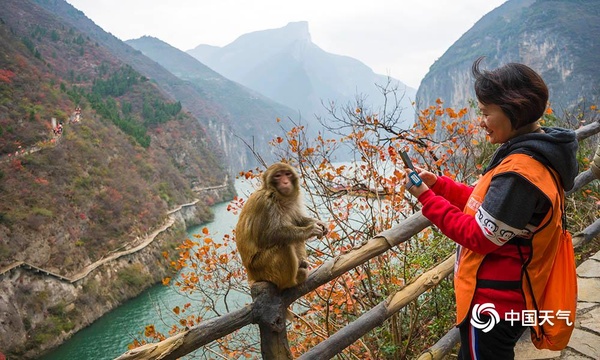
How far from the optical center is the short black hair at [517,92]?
1489 mm

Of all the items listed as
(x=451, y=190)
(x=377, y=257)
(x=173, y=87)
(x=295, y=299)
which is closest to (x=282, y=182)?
(x=295, y=299)

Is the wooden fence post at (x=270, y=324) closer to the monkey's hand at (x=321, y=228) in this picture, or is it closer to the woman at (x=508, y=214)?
the monkey's hand at (x=321, y=228)

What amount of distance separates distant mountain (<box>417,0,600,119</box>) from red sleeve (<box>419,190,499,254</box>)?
49.7 m

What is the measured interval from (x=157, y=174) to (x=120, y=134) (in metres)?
6.21

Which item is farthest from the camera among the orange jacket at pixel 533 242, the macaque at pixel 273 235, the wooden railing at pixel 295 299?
the macaque at pixel 273 235

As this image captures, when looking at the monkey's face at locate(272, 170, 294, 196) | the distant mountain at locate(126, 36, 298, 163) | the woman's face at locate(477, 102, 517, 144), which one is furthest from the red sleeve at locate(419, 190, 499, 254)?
the distant mountain at locate(126, 36, 298, 163)

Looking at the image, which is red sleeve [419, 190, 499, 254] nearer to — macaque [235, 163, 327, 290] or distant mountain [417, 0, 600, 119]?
macaque [235, 163, 327, 290]

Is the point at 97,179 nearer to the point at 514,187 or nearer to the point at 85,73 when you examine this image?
the point at 514,187

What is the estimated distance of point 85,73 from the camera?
65.2 meters

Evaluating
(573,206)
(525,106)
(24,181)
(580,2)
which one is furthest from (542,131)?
(580,2)

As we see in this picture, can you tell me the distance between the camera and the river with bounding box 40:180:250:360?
1867 centimetres

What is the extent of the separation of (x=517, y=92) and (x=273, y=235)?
1.84 metres

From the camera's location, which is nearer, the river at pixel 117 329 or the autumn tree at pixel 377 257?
the autumn tree at pixel 377 257

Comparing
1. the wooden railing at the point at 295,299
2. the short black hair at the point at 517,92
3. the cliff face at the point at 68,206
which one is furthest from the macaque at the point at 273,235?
the cliff face at the point at 68,206
